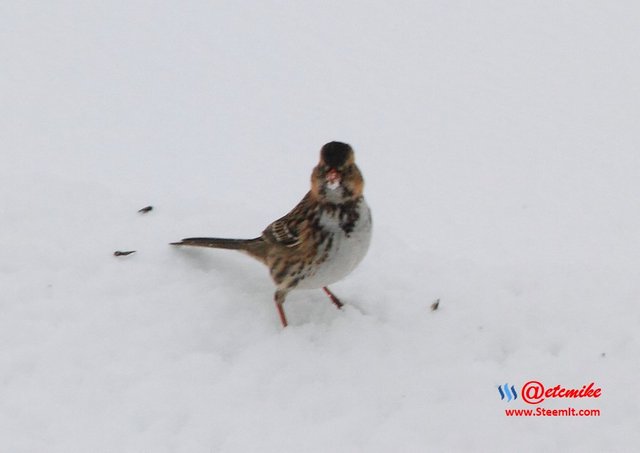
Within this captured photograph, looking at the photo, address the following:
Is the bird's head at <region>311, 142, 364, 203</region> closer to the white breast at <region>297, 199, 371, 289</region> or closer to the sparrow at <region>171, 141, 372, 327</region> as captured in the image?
the sparrow at <region>171, 141, 372, 327</region>

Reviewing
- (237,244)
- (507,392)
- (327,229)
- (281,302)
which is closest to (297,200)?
(237,244)

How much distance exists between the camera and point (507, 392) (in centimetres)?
450

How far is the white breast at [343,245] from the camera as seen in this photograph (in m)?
4.69

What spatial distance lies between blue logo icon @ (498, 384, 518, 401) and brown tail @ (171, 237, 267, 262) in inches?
66.3

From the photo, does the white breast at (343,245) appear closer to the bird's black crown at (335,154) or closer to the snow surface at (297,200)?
the bird's black crown at (335,154)

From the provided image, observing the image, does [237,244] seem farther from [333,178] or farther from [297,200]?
[297,200]

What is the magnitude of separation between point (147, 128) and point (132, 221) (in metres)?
3.14

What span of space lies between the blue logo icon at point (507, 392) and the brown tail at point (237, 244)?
168 cm

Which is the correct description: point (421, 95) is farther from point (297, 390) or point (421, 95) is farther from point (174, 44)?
point (297, 390)

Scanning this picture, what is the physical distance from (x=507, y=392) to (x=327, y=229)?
1379 millimetres

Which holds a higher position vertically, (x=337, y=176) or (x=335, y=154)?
(x=335, y=154)

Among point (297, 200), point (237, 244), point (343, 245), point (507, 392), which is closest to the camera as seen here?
point (507, 392)

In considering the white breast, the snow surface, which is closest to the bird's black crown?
the white breast

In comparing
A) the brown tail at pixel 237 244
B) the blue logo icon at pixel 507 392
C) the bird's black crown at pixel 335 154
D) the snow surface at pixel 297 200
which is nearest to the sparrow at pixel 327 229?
the bird's black crown at pixel 335 154
